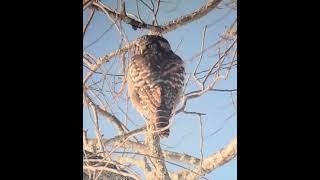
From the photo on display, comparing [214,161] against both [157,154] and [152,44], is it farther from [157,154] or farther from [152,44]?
[152,44]

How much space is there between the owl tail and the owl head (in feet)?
0.63

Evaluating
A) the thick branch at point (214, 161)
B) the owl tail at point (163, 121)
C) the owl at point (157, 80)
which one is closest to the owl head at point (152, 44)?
the owl at point (157, 80)

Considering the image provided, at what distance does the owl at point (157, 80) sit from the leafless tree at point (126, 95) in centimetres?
3

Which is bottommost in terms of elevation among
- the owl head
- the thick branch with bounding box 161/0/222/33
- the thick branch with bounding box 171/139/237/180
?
the thick branch with bounding box 171/139/237/180

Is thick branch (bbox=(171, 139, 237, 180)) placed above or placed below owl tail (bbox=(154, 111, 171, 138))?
below

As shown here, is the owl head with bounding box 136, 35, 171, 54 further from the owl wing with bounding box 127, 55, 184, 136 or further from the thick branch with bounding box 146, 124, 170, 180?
the thick branch with bounding box 146, 124, 170, 180

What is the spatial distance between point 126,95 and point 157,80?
0.39ft

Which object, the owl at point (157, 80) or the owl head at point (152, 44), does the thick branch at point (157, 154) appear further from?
the owl head at point (152, 44)

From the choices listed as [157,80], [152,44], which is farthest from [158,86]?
[152,44]

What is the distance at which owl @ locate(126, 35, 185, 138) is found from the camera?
4.54 feet

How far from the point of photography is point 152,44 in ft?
4.61

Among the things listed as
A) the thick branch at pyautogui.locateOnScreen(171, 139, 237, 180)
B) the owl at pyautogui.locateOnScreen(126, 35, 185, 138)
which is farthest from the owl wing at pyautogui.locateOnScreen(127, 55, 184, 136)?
the thick branch at pyautogui.locateOnScreen(171, 139, 237, 180)
